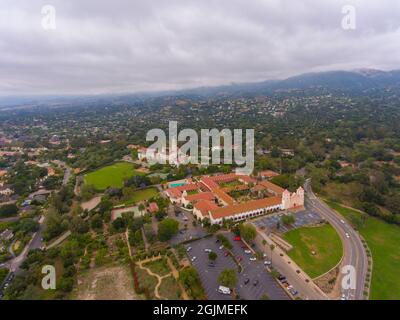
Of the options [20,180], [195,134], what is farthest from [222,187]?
[195,134]

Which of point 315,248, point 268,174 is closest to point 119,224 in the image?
point 315,248

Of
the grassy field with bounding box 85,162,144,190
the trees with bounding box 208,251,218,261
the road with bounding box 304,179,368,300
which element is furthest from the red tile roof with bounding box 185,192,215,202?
the grassy field with bounding box 85,162,144,190

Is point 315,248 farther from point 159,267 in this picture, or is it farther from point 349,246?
point 159,267

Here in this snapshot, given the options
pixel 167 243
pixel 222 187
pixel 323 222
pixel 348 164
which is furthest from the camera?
pixel 348 164

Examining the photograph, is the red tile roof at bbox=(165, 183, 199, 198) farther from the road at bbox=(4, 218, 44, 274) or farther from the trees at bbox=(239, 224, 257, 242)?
the road at bbox=(4, 218, 44, 274)
